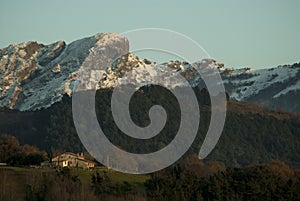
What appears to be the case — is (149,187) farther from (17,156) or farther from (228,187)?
(17,156)

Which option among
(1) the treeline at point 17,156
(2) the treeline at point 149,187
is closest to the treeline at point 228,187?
(2) the treeline at point 149,187

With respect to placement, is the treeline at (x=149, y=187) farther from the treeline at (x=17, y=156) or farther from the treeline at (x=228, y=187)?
the treeline at (x=17, y=156)

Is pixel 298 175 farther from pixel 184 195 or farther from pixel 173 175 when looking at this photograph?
pixel 184 195

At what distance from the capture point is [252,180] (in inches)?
3905

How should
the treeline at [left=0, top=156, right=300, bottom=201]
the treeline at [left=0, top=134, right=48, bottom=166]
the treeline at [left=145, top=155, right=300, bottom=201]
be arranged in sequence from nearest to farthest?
1. the treeline at [left=0, top=156, right=300, bottom=201]
2. the treeline at [left=145, top=155, right=300, bottom=201]
3. the treeline at [left=0, top=134, right=48, bottom=166]

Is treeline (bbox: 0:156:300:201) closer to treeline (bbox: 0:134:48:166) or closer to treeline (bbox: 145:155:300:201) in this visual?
treeline (bbox: 145:155:300:201)

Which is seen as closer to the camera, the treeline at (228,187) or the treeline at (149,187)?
the treeline at (149,187)

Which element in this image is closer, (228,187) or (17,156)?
(228,187)

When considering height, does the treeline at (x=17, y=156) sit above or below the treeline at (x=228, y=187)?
above

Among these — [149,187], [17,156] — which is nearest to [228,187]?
[149,187]

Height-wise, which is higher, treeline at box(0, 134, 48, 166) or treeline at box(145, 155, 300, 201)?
treeline at box(0, 134, 48, 166)

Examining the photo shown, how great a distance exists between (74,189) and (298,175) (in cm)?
4857

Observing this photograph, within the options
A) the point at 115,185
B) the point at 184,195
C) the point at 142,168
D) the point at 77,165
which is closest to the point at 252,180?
the point at 184,195

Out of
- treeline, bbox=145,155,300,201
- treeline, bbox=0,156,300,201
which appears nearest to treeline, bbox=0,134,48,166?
treeline, bbox=0,156,300,201
